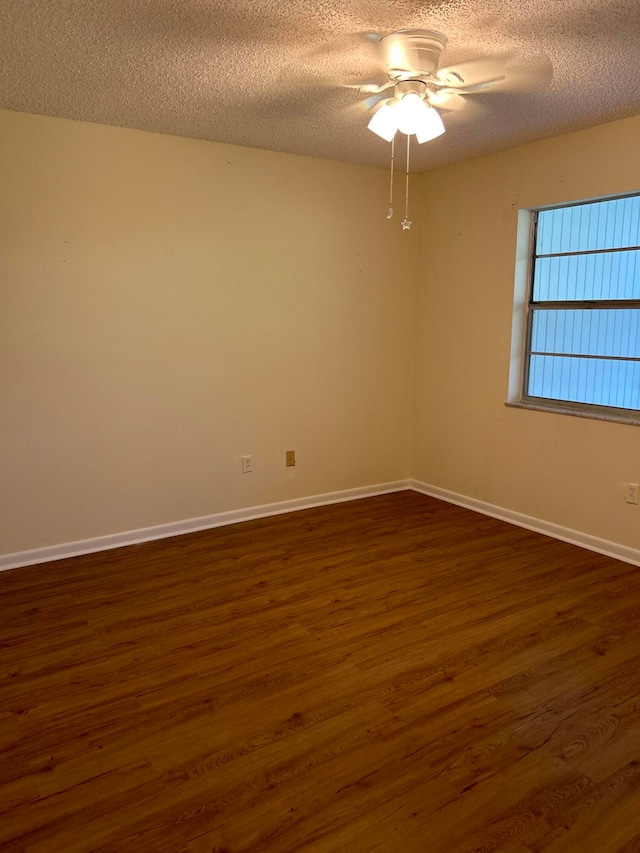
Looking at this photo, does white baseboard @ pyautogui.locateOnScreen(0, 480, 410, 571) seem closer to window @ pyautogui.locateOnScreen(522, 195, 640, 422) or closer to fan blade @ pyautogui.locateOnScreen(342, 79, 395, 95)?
window @ pyautogui.locateOnScreen(522, 195, 640, 422)

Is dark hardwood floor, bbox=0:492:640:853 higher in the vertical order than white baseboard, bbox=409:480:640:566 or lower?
lower

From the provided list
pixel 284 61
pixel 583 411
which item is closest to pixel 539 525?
pixel 583 411

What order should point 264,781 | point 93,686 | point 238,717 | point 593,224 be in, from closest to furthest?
1. point 264,781
2. point 238,717
3. point 93,686
4. point 593,224

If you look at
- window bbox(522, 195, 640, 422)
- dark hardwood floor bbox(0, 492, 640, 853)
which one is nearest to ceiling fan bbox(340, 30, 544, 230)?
window bbox(522, 195, 640, 422)

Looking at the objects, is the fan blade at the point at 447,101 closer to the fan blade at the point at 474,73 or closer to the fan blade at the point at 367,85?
the fan blade at the point at 474,73

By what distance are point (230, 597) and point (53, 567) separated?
111 cm

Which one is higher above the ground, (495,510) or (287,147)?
(287,147)

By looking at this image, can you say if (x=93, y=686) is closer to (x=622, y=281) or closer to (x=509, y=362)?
(x=509, y=362)

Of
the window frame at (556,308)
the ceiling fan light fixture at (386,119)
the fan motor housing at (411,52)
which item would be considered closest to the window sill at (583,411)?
the window frame at (556,308)

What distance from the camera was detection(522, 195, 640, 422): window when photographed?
11.6ft

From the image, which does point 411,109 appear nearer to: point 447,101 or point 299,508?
point 447,101

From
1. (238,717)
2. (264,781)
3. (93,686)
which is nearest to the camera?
(264,781)

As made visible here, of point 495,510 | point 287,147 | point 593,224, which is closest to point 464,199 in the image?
point 593,224

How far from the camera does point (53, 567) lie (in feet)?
11.5
